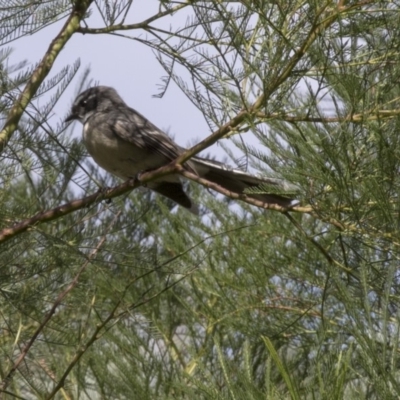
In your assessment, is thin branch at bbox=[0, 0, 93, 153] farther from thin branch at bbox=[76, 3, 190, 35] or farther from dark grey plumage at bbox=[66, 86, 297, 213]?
dark grey plumage at bbox=[66, 86, 297, 213]

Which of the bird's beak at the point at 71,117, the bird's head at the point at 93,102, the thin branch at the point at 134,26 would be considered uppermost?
the bird's head at the point at 93,102

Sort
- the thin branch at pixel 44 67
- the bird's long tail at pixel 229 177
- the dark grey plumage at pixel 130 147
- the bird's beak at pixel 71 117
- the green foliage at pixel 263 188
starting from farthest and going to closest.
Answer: the bird's beak at pixel 71 117 < the dark grey plumage at pixel 130 147 < the bird's long tail at pixel 229 177 < the thin branch at pixel 44 67 < the green foliage at pixel 263 188

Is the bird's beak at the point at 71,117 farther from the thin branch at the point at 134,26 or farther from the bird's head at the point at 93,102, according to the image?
the thin branch at the point at 134,26

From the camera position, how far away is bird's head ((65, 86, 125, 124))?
200 inches

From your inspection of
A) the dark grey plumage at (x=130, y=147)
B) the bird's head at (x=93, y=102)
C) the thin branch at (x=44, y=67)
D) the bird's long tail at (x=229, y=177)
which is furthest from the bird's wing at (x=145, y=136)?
the thin branch at (x=44, y=67)

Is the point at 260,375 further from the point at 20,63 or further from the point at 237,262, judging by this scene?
the point at 20,63

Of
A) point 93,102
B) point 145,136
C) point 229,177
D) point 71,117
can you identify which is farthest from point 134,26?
point 93,102

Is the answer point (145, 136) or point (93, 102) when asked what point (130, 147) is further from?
point (93, 102)

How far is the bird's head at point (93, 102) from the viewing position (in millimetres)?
5070

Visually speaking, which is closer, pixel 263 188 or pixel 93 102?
pixel 263 188

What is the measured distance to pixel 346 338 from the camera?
5.17 m

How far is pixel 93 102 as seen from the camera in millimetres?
5207

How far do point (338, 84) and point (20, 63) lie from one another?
4.31 ft

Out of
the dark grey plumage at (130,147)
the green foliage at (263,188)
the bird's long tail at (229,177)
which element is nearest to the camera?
the green foliage at (263,188)
